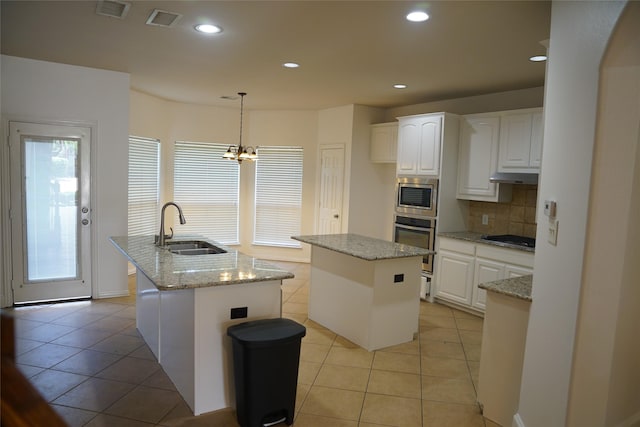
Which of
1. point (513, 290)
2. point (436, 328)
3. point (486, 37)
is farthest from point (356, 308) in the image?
point (486, 37)

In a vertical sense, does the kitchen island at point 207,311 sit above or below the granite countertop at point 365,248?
below

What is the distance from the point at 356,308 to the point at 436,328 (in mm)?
1101

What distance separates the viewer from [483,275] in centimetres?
474

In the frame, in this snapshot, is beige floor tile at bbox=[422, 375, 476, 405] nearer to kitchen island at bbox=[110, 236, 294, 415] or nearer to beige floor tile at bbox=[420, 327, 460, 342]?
beige floor tile at bbox=[420, 327, 460, 342]

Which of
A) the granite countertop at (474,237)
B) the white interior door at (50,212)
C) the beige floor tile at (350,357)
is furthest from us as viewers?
the white interior door at (50,212)

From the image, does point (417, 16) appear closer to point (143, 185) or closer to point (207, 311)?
point (207, 311)

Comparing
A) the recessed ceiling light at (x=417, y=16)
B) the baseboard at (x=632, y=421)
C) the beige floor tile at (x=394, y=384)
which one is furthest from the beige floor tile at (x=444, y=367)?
the recessed ceiling light at (x=417, y=16)

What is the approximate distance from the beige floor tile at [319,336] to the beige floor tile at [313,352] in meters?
0.07

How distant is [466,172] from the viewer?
5270 mm

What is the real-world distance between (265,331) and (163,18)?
2329 mm

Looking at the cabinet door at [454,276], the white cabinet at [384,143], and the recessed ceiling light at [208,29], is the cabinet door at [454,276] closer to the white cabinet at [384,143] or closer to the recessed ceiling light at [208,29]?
the white cabinet at [384,143]

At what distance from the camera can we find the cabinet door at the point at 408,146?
554cm

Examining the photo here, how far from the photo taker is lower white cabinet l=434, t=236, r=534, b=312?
14.6ft

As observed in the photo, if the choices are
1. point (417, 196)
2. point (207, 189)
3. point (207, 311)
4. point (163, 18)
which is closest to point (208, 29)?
point (163, 18)
